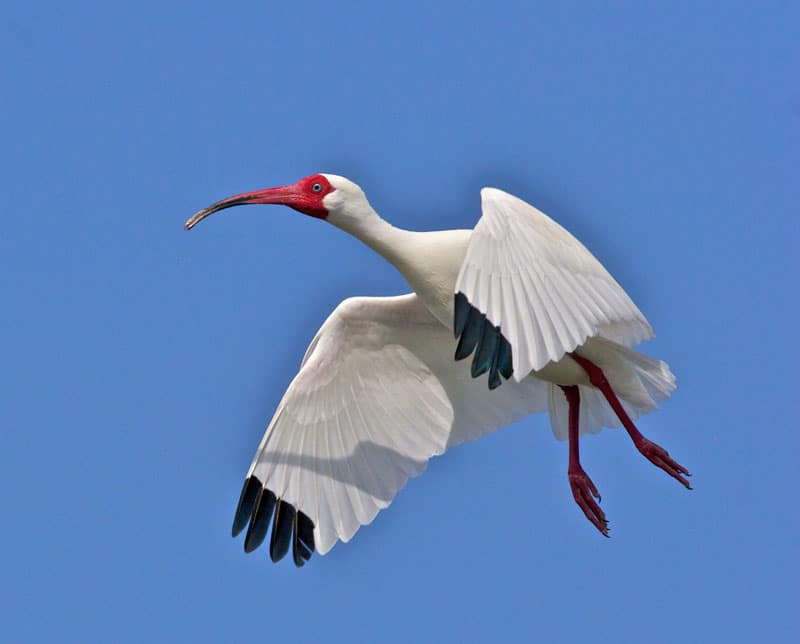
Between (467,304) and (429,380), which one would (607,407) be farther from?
(467,304)

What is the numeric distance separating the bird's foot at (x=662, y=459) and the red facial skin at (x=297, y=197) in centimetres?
304

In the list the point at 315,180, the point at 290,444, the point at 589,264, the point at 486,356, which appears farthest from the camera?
the point at 290,444

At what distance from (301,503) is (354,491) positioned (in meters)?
0.44

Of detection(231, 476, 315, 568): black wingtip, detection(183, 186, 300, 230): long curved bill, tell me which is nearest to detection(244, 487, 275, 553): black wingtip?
detection(231, 476, 315, 568): black wingtip

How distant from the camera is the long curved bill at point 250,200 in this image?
44.3 ft

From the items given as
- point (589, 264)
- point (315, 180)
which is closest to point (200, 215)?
point (315, 180)

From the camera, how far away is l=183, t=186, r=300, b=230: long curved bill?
531 inches

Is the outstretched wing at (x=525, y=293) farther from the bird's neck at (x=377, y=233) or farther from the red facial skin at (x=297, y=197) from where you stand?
the red facial skin at (x=297, y=197)

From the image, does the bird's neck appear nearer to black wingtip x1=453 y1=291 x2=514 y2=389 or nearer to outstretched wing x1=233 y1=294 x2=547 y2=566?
outstretched wing x1=233 y1=294 x2=547 y2=566

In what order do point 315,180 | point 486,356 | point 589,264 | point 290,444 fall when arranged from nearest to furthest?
point 486,356
point 589,264
point 315,180
point 290,444

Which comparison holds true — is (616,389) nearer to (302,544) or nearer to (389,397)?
(389,397)

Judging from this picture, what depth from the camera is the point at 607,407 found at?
14.7 m

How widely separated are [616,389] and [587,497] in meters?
0.91

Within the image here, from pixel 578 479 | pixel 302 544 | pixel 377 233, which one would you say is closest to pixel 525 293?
pixel 377 233
